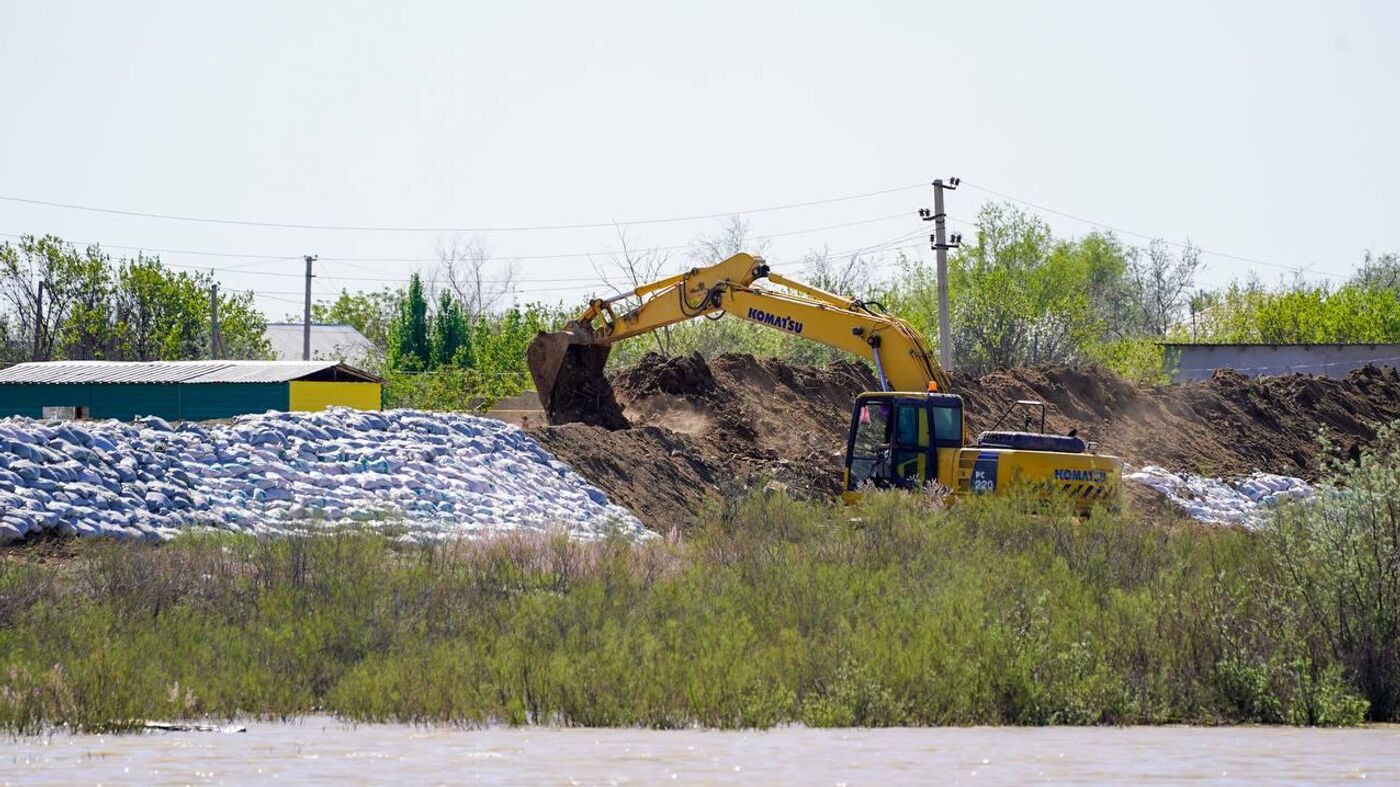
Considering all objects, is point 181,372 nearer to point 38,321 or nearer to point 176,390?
point 176,390

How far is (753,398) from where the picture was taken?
119 ft

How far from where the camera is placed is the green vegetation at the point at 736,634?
11.8m

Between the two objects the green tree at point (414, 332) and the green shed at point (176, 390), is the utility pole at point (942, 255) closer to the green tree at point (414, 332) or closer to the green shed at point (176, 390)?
the green shed at point (176, 390)

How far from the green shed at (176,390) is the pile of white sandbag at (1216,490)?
67.7ft

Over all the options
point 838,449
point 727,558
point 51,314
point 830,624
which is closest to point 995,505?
point 727,558

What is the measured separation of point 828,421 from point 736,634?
24390mm

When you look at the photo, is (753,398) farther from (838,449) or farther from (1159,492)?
(1159,492)

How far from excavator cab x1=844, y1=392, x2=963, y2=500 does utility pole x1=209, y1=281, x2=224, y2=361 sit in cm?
4442

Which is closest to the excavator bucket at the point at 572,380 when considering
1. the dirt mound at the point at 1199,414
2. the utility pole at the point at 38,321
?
the dirt mound at the point at 1199,414

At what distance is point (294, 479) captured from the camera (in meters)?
22.0

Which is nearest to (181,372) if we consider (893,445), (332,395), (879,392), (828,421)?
(332,395)

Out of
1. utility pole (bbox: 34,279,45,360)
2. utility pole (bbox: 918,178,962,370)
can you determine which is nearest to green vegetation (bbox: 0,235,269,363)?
utility pole (bbox: 34,279,45,360)

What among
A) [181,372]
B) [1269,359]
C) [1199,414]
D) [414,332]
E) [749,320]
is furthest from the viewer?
[414,332]

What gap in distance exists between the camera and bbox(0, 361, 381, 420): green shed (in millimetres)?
41000
